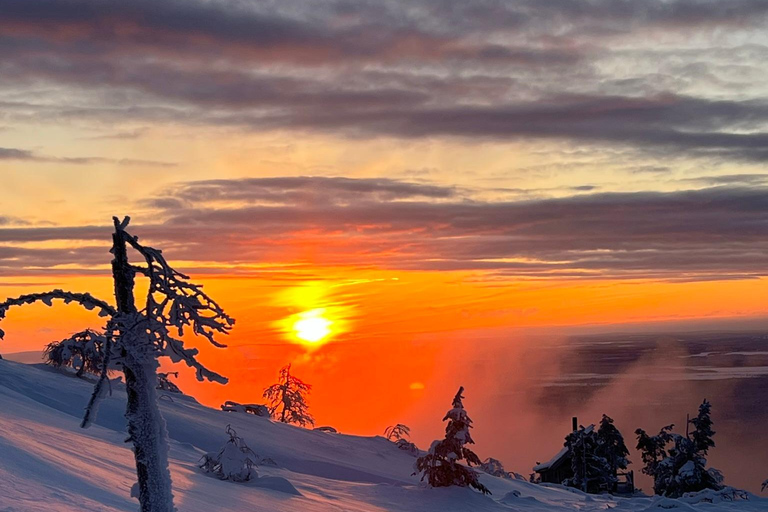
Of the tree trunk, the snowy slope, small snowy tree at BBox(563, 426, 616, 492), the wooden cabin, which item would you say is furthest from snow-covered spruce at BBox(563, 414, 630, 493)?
the tree trunk

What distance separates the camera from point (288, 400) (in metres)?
73.4

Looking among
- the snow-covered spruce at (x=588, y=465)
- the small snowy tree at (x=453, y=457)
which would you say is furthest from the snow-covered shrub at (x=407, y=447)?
the snow-covered spruce at (x=588, y=465)

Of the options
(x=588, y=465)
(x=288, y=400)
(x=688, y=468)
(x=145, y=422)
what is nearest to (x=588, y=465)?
(x=588, y=465)

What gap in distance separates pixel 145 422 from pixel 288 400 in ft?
199

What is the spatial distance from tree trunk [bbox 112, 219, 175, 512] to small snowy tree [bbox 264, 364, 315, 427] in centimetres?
5918

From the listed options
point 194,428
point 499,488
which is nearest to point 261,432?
point 194,428

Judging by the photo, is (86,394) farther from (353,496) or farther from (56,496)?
(56,496)

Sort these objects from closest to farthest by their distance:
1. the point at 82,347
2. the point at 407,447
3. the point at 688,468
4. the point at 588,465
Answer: the point at 82,347 → the point at 407,447 → the point at 688,468 → the point at 588,465

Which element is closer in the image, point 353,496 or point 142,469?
point 142,469

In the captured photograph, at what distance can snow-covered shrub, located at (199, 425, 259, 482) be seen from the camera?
2678cm

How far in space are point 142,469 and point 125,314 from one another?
266cm

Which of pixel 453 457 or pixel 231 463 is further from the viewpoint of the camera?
pixel 453 457

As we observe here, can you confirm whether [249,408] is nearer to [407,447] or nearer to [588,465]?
[407,447]

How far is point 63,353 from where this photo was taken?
39.9 ft
